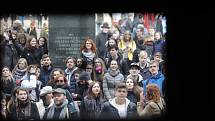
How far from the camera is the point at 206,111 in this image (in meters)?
4.27

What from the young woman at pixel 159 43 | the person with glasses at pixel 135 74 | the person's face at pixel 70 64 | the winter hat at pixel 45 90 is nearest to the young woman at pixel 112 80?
the person with glasses at pixel 135 74

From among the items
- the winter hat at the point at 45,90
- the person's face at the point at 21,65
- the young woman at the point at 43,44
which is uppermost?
the young woman at the point at 43,44

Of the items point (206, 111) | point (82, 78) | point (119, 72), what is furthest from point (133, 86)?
point (206, 111)

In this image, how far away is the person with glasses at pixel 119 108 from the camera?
13.8 ft

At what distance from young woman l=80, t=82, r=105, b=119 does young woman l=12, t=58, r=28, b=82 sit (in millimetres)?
748

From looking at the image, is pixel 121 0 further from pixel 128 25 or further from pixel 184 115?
pixel 184 115

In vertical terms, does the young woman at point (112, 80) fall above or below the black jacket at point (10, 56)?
below

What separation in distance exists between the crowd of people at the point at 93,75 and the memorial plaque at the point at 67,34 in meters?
0.06

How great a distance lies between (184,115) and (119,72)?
34.7 inches

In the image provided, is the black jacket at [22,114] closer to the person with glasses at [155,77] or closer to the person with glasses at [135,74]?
the person with glasses at [135,74]

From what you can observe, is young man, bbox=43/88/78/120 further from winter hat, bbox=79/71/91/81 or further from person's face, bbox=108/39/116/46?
person's face, bbox=108/39/116/46

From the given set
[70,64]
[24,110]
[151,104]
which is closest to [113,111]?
[151,104]

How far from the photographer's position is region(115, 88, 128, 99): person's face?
4223mm

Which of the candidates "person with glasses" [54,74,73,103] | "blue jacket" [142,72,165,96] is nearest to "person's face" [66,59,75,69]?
"person with glasses" [54,74,73,103]
